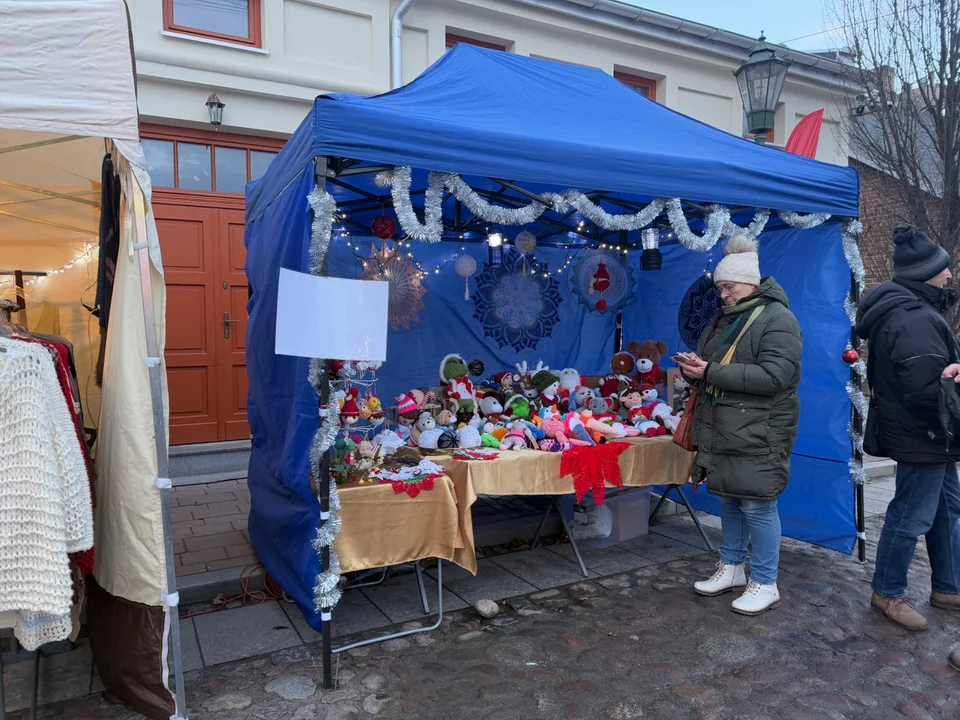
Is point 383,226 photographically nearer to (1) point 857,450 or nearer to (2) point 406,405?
(2) point 406,405

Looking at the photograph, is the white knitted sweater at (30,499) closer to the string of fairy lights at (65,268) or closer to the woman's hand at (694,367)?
the string of fairy lights at (65,268)

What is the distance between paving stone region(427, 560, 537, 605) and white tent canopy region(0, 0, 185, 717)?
5.54ft

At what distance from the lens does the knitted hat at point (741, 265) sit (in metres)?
3.35

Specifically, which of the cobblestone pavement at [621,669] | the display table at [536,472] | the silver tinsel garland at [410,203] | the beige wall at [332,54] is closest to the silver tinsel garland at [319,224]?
the silver tinsel garland at [410,203]

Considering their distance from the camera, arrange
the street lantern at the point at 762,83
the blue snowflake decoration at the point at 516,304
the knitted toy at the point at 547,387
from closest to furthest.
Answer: the knitted toy at the point at 547,387 < the blue snowflake decoration at the point at 516,304 < the street lantern at the point at 762,83

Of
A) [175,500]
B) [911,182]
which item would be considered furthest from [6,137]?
[911,182]

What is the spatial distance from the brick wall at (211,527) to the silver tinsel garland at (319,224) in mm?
2133

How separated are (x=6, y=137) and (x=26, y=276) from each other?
5.41 feet

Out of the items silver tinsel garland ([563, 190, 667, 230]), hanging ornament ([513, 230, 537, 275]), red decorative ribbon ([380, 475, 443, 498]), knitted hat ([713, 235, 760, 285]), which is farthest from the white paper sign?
hanging ornament ([513, 230, 537, 275])

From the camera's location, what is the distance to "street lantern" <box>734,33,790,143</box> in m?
5.25

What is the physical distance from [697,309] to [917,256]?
6.81ft

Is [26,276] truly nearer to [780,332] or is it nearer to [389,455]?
[389,455]

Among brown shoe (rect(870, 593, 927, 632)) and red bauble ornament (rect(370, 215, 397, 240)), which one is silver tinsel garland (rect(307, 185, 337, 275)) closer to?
red bauble ornament (rect(370, 215, 397, 240))

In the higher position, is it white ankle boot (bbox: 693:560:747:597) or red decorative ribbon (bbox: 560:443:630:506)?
red decorative ribbon (bbox: 560:443:630:506)
